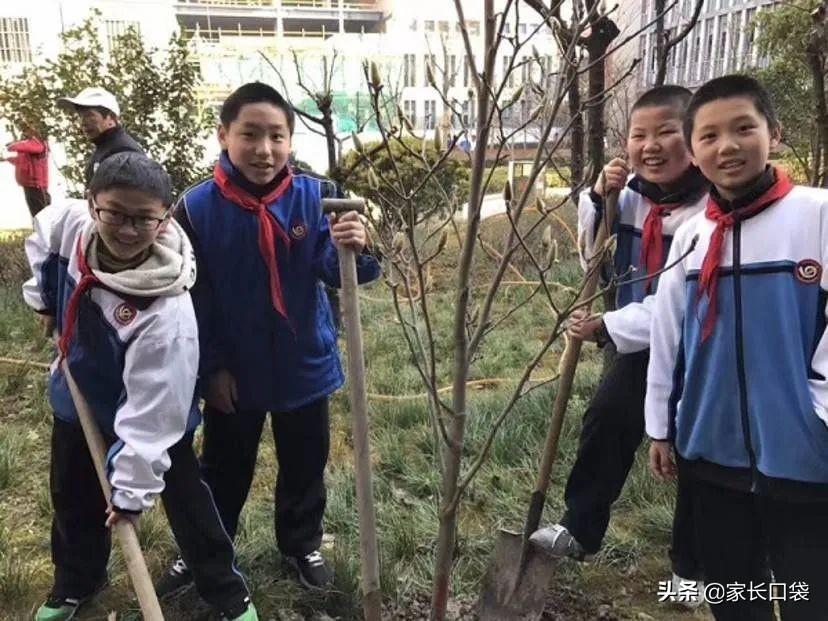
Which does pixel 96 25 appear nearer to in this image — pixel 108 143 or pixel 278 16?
pixel 108 143

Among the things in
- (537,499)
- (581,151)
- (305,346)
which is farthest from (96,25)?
(537,499)

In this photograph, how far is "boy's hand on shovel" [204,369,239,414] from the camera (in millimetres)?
2342

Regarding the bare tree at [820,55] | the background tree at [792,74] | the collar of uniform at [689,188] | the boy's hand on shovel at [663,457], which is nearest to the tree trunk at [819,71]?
the bare tree at [820,55]

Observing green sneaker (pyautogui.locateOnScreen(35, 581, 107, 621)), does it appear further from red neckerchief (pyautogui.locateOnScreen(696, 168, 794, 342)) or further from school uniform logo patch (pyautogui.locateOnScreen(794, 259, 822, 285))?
school uniform logo patch (pyautogui.locateOnScreen(794, 259, 822, 285))

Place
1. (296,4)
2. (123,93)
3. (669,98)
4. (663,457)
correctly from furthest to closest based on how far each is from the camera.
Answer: (296,4) → (123,93) → (669,98) → (663,457)

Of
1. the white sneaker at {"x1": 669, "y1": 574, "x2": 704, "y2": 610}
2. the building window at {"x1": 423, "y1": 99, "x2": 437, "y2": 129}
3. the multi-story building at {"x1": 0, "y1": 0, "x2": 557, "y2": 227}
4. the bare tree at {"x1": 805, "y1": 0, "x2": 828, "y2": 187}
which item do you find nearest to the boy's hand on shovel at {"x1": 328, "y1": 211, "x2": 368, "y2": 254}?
the building window at {"x1": 423, "y1": 99, "x2": 437, "y2": 129}

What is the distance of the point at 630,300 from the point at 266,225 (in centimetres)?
120

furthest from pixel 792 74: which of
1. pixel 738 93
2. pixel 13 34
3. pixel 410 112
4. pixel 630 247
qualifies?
pixel 13 34

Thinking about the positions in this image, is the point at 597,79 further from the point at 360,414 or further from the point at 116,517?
the point at 116,517

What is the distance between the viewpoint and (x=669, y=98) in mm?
2221

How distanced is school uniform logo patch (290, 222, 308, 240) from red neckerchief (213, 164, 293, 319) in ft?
0.12

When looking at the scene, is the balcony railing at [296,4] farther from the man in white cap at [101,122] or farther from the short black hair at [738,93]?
the short black hair at [738,93]

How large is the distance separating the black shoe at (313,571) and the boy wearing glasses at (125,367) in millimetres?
347

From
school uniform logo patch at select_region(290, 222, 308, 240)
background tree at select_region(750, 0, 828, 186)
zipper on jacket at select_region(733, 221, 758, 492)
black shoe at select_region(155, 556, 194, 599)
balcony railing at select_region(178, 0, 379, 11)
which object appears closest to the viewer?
zipper on jacket at select_region(733, 221, 758, 492)
